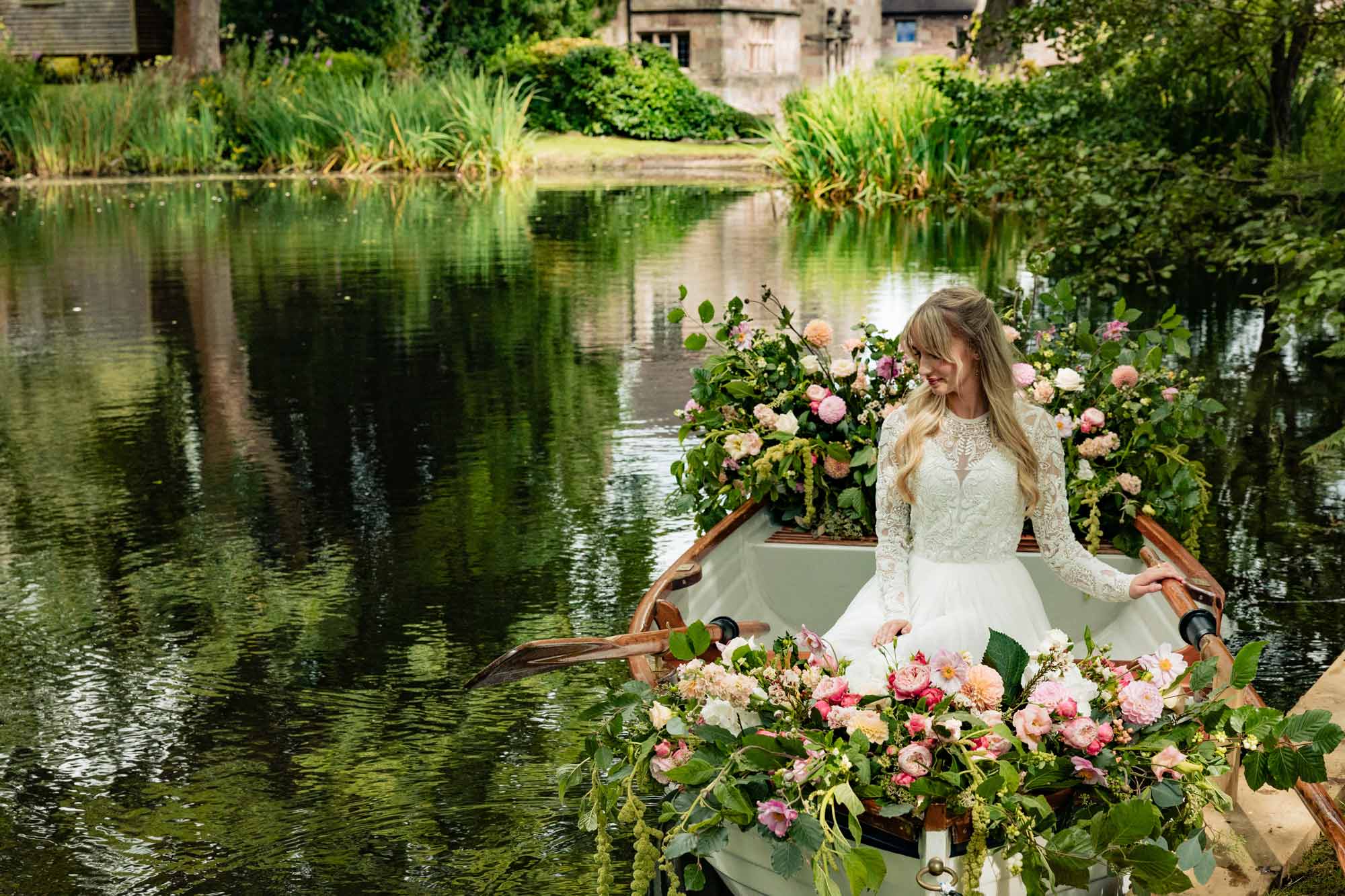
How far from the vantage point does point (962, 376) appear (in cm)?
438

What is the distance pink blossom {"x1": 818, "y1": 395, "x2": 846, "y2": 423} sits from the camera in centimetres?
614

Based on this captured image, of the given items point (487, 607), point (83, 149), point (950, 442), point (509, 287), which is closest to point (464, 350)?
point (509, 287)

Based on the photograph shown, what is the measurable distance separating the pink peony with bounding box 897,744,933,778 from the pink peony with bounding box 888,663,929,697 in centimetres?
Result: 17

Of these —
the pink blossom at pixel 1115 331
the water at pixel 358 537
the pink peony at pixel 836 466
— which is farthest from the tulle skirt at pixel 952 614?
the pink blossom at pixel 1115 331

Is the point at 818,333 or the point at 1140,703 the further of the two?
the point at 818,333

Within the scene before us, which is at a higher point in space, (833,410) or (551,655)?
(833,410)

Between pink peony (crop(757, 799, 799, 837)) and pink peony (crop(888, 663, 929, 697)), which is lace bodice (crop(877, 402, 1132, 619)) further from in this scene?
pink peony (crop(757, 799, 799, 837))

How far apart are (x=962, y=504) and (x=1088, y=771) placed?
112 centimetres

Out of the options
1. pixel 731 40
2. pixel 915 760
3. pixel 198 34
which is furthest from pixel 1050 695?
pixel 731 40

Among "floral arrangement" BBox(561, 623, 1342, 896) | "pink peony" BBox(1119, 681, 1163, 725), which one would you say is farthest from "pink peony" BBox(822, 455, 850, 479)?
"pink peony" BBox(1119, 681, 1163, 725)

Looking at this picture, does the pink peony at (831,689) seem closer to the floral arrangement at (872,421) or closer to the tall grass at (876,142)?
the floral arrangement at (872,421)

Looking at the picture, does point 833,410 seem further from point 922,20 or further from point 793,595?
point 922,20

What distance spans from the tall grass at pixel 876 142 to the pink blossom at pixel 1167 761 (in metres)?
22.0

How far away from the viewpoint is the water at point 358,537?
5293mm
